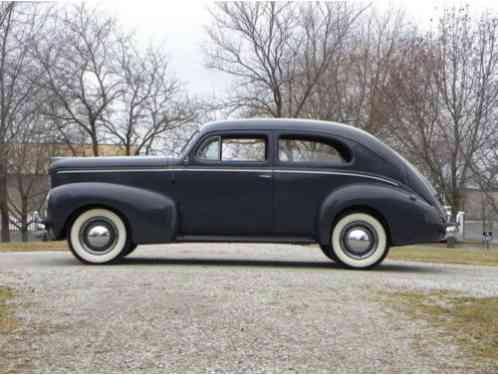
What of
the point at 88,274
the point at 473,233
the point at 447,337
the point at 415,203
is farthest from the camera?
the point at 473,233

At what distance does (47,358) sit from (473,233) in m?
56.8

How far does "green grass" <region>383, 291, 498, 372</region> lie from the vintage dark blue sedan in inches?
83.4

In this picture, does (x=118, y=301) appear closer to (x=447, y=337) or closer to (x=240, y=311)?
(x=240, y=311)

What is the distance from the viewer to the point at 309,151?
973cm

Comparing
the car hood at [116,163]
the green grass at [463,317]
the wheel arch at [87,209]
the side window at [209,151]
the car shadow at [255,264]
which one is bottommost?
the green grass at [463,317]

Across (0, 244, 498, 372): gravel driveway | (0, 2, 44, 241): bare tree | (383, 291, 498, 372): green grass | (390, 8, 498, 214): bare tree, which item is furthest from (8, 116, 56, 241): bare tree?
(383, 291, 498, 372): green grass

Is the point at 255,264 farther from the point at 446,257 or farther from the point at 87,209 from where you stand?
the point at 446,257

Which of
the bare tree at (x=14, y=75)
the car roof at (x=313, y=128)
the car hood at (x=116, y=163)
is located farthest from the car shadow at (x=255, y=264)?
the bare tree at (x=14, y=75)

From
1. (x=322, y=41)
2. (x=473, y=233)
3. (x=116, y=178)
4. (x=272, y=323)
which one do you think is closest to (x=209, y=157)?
(x=116, y=178)

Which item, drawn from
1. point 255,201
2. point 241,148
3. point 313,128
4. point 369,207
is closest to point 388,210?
point 369,207

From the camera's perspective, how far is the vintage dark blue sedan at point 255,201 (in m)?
9.40

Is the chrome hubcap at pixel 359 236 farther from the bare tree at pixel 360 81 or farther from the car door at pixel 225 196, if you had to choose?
the bare tree at pixel 360 81

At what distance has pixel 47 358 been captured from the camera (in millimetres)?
4840

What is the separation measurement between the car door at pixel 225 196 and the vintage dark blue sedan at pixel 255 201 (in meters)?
0.01
